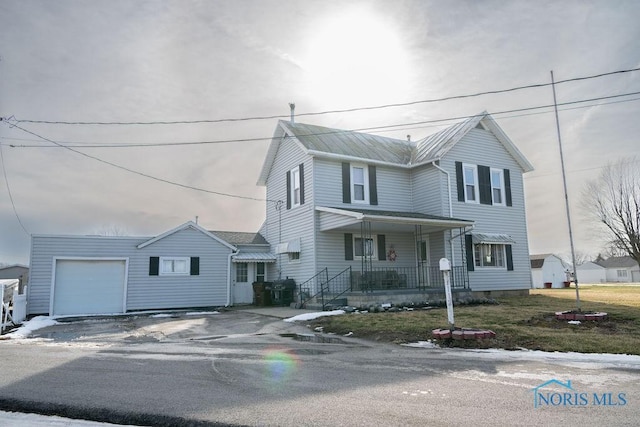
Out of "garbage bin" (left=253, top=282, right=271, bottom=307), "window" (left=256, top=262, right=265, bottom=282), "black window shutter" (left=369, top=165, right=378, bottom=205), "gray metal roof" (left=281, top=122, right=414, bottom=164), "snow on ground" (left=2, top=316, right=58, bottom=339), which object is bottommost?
"snow on ground" (left=2, top=316, right=58, bottom=339)

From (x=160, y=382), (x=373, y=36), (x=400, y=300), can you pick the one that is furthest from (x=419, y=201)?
(x=160, y=382)

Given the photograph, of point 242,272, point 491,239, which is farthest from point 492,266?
point 242,272

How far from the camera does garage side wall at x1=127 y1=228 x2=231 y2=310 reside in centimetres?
1980

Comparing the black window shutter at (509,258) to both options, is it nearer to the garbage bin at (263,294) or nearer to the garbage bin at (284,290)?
the garbage bin at (284,290)

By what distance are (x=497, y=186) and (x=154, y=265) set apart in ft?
53.1

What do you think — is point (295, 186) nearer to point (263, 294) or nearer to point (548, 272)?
point (263, 294)

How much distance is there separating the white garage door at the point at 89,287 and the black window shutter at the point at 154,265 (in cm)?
105

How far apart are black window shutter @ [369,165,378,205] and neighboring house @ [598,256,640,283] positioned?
218 feet

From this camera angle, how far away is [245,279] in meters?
22.5

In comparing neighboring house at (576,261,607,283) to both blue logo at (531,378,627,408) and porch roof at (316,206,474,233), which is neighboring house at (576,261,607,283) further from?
blue logo at (531,378,627,408)

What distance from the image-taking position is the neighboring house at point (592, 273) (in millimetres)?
74125

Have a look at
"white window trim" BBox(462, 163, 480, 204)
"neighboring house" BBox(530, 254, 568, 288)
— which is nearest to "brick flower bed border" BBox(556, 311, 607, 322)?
"white window trim" BBox(462, 163, 480, 204)

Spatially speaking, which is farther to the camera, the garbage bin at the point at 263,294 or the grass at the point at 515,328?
the garbage bin at the point at 263,294

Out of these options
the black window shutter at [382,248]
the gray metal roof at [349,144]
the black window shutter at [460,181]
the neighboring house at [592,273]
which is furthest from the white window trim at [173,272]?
the neighboring house at [592,273]
